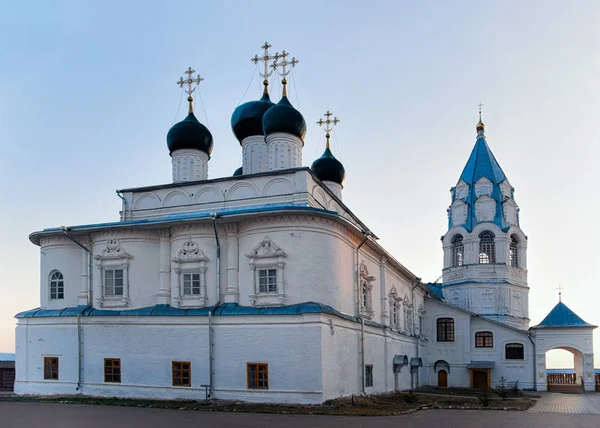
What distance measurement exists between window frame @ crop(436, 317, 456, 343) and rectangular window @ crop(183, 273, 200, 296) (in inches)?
667

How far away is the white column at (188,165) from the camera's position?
2330 centimetres

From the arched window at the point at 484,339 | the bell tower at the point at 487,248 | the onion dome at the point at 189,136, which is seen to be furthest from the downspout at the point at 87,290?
the bell tower at the point at 487,248

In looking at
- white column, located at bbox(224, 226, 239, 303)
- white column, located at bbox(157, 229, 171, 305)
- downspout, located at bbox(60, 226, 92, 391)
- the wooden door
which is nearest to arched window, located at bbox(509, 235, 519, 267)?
the wooden door

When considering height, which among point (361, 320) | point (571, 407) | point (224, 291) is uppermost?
point (224, 291)

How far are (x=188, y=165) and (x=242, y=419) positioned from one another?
12111 millimetres

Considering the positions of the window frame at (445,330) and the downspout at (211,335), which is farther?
the window frame at (445,330)

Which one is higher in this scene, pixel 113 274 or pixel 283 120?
pixel 283 120

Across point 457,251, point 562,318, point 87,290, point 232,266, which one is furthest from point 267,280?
point 457,251

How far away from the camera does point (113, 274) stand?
19.8 metres

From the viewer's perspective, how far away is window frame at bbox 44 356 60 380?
19.5 m

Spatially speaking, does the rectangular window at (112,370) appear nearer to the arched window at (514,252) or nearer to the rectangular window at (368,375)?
the rectangular window at (368,375)

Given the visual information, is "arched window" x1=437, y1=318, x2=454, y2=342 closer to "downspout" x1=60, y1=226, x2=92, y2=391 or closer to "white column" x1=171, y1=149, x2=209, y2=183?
"white column" x1=171, y1=149, x2=209, y2=183

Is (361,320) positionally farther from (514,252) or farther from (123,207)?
(514,252)

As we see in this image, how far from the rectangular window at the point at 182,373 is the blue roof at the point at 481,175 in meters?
22.8
